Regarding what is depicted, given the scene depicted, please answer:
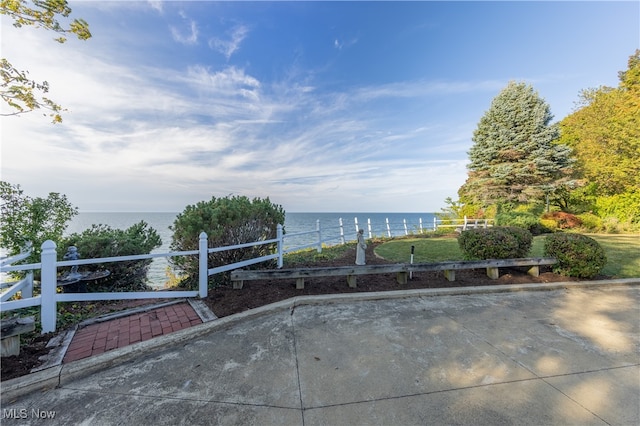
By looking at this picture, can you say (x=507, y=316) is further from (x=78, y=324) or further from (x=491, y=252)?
(x=78, y=324)

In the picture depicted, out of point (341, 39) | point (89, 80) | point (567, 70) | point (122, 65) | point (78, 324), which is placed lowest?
point (78, 324)

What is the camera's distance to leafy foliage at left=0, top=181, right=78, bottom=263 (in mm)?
5062

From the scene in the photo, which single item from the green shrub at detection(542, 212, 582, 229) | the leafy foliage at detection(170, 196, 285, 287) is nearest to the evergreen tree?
the green shrub at detection(542, 212, 582, 229)

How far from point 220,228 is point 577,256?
288 inches

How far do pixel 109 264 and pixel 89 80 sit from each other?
14.4 feet

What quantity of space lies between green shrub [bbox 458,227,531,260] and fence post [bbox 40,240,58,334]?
282 inches

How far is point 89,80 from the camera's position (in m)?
5.98

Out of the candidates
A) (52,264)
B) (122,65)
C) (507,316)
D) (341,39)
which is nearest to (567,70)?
(341,39)

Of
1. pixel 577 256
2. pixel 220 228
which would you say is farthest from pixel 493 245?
pixel 220 228

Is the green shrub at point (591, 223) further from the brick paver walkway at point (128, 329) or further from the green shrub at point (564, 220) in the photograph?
the brick paver walkway at point (128, 329)

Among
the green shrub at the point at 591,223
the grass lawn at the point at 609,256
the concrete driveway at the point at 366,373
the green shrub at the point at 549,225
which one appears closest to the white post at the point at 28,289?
the concrete driveway at the point at 366,373

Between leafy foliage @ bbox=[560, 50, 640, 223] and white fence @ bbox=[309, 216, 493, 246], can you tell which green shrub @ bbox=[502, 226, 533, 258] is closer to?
white fence @ bbox=[309, 216, 493, 246]

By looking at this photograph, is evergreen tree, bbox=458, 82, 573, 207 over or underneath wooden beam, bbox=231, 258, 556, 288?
over

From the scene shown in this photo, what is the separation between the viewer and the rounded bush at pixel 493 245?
18.1 ft
